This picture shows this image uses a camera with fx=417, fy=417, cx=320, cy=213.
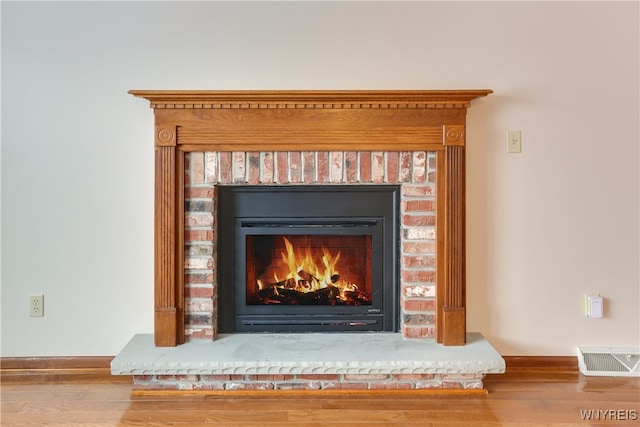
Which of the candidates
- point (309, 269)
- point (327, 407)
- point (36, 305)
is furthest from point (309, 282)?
point (36, 305)

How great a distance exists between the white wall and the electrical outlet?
0.11 feet

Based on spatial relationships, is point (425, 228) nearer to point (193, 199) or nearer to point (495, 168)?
point (495, 168)

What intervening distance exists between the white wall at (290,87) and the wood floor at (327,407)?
396 mm

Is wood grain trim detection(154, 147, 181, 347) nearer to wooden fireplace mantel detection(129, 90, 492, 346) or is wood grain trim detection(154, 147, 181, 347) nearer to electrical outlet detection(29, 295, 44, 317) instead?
wooden fireplace mantel detection(129, 90, 492, 346)

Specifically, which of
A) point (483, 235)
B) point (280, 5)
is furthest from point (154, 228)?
point (483, 235)

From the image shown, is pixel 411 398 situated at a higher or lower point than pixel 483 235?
lower

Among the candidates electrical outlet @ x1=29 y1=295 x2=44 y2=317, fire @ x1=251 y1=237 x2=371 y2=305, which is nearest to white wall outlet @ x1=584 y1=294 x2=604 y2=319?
fire @ x1=251 y1=237 x2=371 y2=305

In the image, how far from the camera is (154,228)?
195 centimetres

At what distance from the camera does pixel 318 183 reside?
1.98 m

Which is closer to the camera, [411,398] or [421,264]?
[411,398]

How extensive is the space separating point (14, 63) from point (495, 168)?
2358 millimetres

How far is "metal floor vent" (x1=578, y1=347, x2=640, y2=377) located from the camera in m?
2.04


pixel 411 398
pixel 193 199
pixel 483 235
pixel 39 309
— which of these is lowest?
pixel 411 398

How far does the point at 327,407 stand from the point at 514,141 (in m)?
1.50
